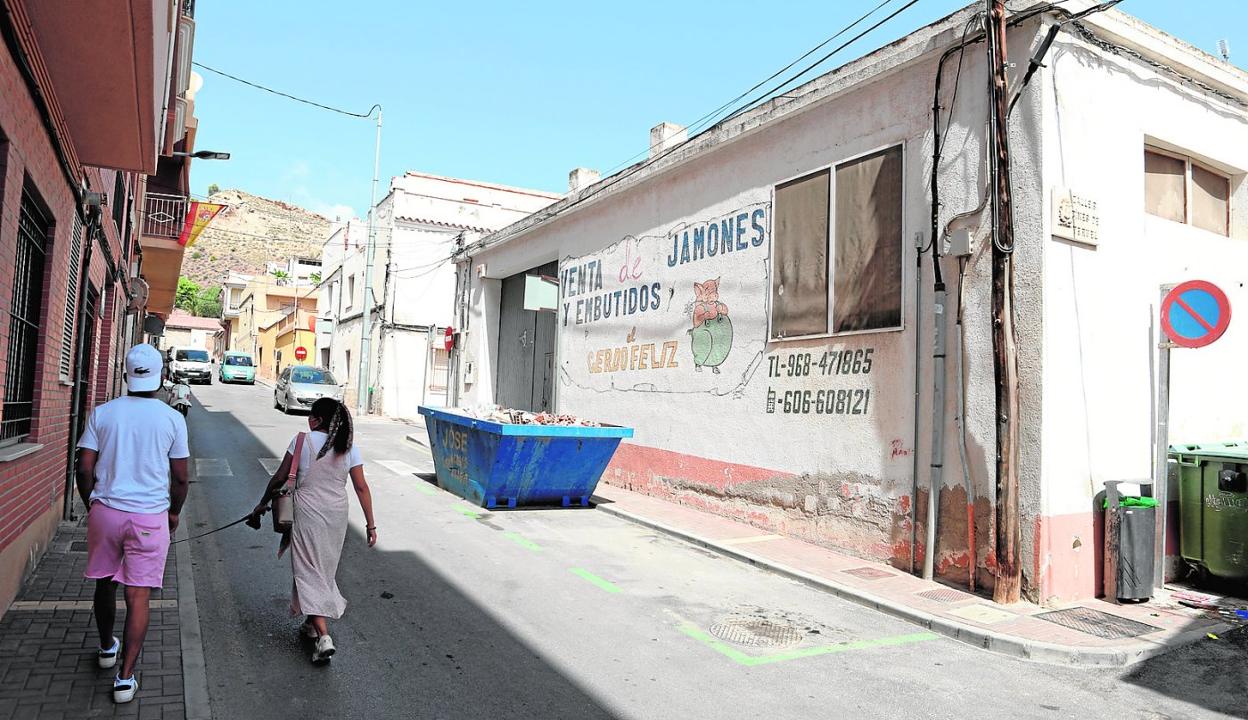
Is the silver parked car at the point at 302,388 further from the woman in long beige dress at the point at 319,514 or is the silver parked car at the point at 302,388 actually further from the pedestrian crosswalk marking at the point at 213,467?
the woman in long beige dress at the point at 319,514

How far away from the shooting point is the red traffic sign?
6.80 m

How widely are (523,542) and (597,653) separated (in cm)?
339

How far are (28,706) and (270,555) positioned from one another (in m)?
3.45

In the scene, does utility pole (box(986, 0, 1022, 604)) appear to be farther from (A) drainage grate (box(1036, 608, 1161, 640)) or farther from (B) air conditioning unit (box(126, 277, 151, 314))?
(B) air conditioning unit (box(126, 277, 151, 314))

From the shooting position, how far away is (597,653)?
515cm

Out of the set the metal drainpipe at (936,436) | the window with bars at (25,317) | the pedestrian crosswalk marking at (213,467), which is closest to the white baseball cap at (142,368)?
the window with bars at (25,317)

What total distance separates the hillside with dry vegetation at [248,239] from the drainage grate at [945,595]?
101895mm

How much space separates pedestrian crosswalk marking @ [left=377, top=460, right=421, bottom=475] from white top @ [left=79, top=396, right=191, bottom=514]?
355 inches

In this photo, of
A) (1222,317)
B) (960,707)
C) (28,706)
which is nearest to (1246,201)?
(1222,317)

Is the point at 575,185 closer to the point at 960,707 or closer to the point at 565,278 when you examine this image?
the point at 565,278

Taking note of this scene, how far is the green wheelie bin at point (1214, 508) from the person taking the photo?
702cm

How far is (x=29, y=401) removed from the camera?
6184mm

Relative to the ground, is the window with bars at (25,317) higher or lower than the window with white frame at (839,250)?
lower

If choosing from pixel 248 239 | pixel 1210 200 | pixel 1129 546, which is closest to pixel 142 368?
pixel 1129 546
